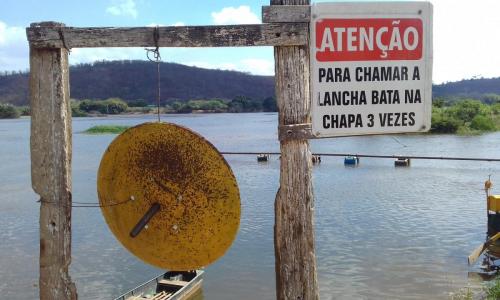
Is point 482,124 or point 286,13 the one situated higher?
point 286,13

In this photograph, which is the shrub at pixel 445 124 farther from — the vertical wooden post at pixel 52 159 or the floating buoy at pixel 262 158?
the vertical wooden post at pixel 52 159

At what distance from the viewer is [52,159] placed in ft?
14.8

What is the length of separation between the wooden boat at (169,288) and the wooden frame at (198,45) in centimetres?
1142

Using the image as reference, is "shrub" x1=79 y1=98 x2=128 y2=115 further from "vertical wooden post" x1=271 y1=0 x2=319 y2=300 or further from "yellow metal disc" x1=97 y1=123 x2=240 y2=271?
"vertical wooden post" x1=271 y1=0 x2=319 y2=300

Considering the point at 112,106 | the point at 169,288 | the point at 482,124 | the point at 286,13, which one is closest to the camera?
the point at 286,13

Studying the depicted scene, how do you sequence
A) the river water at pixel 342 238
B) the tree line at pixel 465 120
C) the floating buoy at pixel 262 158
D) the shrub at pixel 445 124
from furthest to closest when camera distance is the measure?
the tree line at pixel 465 120, the shrub at pixel 445 124, the floating buoy at pixel 262 158, the river water at pixel 342 238

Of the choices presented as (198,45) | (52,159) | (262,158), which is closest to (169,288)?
(52,159)

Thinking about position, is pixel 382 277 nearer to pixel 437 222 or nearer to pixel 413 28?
pixel 437 222

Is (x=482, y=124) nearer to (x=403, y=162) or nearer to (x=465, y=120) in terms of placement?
(x=465, y=120)

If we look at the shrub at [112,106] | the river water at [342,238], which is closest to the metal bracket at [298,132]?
the shrub at [112,106]

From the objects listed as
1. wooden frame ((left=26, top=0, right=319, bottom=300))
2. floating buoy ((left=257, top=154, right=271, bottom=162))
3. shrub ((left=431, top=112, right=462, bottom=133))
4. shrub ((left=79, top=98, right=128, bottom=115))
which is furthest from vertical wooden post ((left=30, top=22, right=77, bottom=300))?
shrub ((left=431, top=112, right=462, bottom=133))

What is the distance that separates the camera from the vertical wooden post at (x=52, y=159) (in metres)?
4.48

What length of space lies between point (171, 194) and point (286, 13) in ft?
5.91

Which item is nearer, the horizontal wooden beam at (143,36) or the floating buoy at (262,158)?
the horizontal wooden beam at (143,36)
